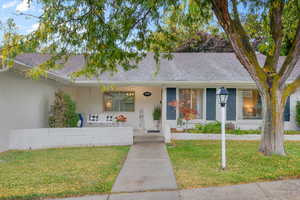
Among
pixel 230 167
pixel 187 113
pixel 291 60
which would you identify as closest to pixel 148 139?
pixel 187 113

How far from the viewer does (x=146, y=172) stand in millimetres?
5414

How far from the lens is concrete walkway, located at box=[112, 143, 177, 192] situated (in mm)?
4438

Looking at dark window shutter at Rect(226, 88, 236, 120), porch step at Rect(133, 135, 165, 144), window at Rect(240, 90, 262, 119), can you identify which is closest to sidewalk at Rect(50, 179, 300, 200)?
porch step at Rect(133, 135, 165, 144)

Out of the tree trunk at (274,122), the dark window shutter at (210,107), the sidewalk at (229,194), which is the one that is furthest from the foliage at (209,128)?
the sidewalk at (229,194)

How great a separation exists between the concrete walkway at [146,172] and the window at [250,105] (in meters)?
5.77

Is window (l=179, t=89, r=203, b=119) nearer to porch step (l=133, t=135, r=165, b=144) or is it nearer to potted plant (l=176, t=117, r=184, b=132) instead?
potted plant (l=176, t=117, r=184, b=132)

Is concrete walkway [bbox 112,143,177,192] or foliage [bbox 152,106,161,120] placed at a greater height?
foliage [bbox 152,106,161,120]

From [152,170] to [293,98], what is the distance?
9.23 meters

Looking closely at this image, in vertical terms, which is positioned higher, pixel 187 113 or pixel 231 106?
pixel 231 106

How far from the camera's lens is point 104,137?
29.5ft

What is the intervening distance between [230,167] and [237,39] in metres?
3.29

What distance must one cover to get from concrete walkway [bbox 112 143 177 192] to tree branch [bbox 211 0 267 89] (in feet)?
11.1

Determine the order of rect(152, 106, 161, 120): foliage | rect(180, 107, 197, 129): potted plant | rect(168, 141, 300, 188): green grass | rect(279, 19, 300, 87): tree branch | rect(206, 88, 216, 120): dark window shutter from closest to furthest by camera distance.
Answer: rect(168, 141, 300, 188): green grass
rect(279, 19, 300, 87): tree branch
rect(180, 107, 197, 129): potted plant
rect(206, 88, 216, 120): dark window shutter
rect(152, 106, 161, 120): foliage

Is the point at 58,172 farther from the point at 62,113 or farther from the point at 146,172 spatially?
the point at 62,113
